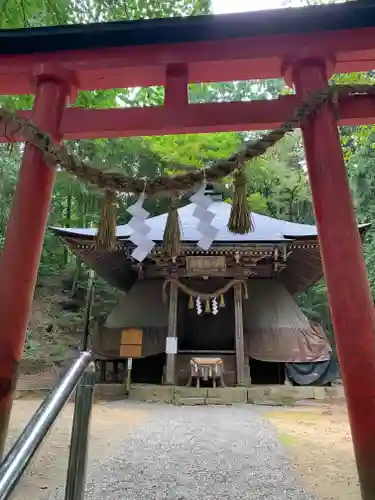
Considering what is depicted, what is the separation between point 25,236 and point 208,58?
1.48m

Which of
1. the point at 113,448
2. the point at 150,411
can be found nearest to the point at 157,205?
the point at 150,411

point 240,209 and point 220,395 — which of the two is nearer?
point 240,209

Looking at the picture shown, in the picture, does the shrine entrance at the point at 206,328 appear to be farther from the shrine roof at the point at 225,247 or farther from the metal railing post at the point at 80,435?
the metal railing post at the point at 80,435

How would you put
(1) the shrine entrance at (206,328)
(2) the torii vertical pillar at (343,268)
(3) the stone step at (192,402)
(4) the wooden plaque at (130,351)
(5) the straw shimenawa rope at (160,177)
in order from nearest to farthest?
(2) the torii vertical pillar at (343,268) → (5) the straw shimenawa rope at (160,177) → (3) the stone step at (192,402) → (4) the wooden plaque at (130,351) → (1) the shrine entrance at (206,328)

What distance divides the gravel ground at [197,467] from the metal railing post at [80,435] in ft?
3.75

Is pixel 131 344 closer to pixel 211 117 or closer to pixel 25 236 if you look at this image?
pixel 25 236

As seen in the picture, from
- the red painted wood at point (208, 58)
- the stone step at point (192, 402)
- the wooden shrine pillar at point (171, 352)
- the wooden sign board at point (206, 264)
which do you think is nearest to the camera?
the red painted wood at point (208, 58)

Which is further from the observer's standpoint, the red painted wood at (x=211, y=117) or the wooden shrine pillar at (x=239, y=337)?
the wooden shrine pillar at (x=239, y=337)

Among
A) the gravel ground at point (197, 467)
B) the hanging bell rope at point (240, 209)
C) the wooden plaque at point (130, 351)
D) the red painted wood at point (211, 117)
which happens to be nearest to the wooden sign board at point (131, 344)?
the wooden plaque at point (130, 351)

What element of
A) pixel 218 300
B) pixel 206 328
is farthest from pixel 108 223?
pixel 206 328

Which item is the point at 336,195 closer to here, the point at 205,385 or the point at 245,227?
the point at 245,227

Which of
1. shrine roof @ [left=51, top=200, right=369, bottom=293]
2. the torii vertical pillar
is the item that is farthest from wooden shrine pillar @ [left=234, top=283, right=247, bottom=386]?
the torii vertical pillar

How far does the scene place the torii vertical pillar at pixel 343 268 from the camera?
69.3 inches

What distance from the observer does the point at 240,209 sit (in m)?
2.35
